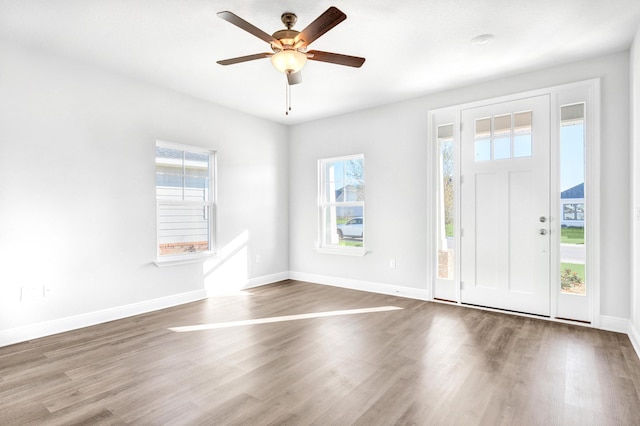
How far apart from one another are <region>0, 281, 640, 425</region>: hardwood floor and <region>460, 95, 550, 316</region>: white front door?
38 cm

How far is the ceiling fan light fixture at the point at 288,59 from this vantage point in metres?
2.60

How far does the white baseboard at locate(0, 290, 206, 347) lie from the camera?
3105 mm

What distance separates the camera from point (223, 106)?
4957 mm

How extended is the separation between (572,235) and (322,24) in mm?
3290

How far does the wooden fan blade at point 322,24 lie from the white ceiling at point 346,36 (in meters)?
0.30

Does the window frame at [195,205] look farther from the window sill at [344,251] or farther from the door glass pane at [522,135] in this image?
the door glass pane at [522,135]

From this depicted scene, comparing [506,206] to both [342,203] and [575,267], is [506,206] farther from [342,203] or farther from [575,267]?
[342,203]

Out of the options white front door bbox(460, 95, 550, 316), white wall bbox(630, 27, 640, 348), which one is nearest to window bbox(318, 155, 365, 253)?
white front door bbox(460, 95, 550, 316)

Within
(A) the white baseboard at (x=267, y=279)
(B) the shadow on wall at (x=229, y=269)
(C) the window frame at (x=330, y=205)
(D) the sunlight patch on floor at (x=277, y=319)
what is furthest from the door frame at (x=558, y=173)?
(B) the shadow on wall at (x=229, y=269)

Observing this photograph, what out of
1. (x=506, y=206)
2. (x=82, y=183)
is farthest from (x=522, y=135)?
(x=82, y=183)

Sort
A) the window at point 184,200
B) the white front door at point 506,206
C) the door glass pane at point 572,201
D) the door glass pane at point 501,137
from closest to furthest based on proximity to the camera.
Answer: the door glass pane at point 572,201, the white front door at point 506,206, the door glass pane at point 501,137, the window at point 184,200

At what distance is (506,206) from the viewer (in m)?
3.94

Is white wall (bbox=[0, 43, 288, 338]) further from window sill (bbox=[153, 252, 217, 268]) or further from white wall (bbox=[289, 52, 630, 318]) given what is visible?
white wall (bbox=[289, 52, 630, 318])

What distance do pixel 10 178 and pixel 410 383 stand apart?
378cm
